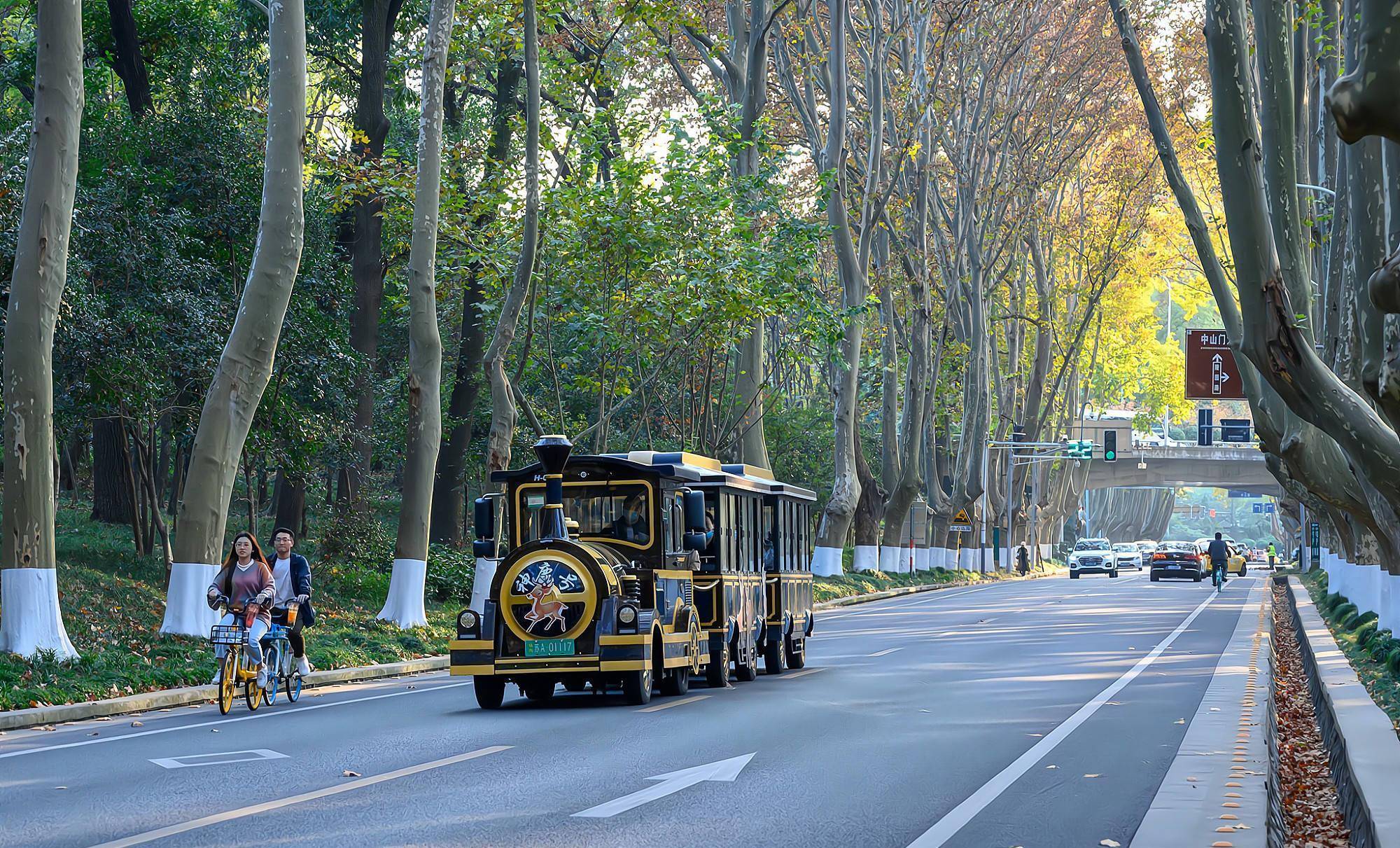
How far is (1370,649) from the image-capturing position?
2048cm

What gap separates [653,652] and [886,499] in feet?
121

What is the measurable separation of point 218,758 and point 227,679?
12.5ft

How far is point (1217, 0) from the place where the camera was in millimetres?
13445

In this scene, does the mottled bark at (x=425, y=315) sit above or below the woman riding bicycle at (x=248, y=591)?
above

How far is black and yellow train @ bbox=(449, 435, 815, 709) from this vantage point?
16.6 meters

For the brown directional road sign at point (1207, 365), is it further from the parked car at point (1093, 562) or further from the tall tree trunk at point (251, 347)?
the parked car at point (1093, 562)

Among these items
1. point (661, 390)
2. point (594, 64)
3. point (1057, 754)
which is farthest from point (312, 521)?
point (1057, 754)

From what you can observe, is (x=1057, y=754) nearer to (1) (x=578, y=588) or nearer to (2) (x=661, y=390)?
(1) (x=578, y=588)

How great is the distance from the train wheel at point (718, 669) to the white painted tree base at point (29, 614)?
721 cm

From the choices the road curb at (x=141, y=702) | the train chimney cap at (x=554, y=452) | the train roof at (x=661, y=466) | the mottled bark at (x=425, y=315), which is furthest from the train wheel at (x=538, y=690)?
the mottled bark at (x=425, y=315)

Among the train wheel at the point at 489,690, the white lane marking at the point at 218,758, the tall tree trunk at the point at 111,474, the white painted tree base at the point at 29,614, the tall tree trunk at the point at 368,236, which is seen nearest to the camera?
the white lane marking at the point at 218,758

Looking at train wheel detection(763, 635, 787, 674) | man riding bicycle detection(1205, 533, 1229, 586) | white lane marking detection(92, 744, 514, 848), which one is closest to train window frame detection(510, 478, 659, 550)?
train wheel detection(763, 635, 787, 674)

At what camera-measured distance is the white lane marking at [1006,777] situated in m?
9.30

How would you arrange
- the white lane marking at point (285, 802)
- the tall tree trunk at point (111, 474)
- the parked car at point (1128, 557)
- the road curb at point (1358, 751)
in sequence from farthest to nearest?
the parked car at point (1128, 557) < the tall tree trunk at point (111, 474) < the white lane marking at point (285, 802) < the road curb at point (1358, 751)
